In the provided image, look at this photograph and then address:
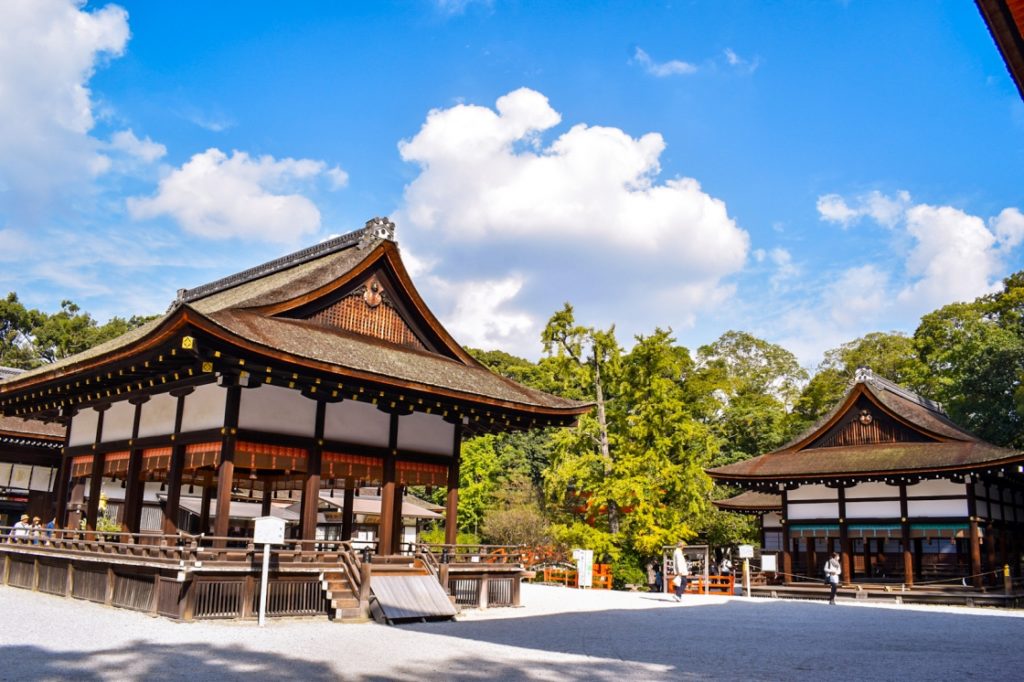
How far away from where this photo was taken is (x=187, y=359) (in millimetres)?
16078

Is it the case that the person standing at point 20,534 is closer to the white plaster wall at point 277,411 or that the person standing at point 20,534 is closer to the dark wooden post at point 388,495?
the white plaster wall at point 277,411

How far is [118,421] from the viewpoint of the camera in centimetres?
2014

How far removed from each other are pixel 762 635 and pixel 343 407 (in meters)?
9.93

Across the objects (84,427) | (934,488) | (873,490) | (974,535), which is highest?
(84,427)

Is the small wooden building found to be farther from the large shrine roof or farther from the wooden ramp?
the large shrine roof

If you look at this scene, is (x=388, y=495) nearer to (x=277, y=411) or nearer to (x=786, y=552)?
(x=277, y=411)

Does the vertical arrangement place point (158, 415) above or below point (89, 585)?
above

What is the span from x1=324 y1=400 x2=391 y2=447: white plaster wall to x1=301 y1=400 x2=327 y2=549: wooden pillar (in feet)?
0.56

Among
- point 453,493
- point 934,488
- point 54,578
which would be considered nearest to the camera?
point 54,578

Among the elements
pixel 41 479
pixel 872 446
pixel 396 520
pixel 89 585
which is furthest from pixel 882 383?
pixel 41 479

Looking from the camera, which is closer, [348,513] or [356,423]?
[356,423]

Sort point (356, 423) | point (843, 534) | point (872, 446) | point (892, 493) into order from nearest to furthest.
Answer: point (356, 423), point (892, 493), point (843, 534), point (872, 446)

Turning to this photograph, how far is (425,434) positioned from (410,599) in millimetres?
4739

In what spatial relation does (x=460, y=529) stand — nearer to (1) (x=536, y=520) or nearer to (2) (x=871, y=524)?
(1) (x=536, y=520)
